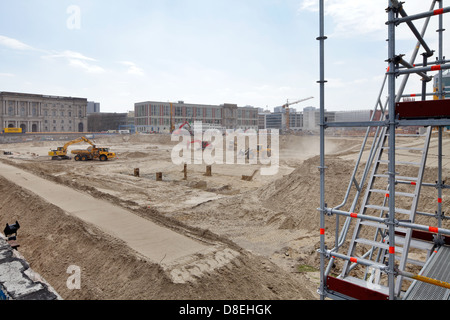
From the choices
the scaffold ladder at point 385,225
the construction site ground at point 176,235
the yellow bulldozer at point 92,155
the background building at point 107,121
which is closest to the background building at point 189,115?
the background building at point 107,121

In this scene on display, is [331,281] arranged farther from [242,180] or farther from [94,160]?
[94,160]

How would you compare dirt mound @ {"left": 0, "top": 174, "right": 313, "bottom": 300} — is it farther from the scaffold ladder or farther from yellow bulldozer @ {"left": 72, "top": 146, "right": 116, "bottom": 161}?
yellow bulldozer @ {"left": 72, "top": 146, "right": 116, "bottom": 161}

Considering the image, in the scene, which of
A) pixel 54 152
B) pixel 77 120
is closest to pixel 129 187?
pixel 54 152

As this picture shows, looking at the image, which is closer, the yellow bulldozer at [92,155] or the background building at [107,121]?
the yellow bulldozer at [92,155]

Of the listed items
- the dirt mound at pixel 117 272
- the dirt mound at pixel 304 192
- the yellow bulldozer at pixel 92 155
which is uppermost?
the yellow bulldozer at pixel 92 155

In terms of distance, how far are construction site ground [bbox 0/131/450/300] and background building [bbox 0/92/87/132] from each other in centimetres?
7830

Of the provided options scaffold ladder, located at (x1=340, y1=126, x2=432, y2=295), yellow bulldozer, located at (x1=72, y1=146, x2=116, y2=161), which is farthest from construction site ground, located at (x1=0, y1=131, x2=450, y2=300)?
yellow bulldozer, located at (x1=72, y1=146, x2=116, y2=161)

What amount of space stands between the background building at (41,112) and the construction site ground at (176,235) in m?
78.3

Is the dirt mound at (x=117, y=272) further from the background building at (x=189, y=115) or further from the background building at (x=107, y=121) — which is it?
the background building at (x=107, y=121)

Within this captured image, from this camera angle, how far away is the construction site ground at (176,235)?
7.27 meters

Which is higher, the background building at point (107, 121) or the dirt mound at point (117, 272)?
the background building at point (107, 121)

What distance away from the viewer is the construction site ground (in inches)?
286

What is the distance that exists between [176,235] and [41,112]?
3887 inches

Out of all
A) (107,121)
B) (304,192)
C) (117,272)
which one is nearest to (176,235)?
(117,272)
